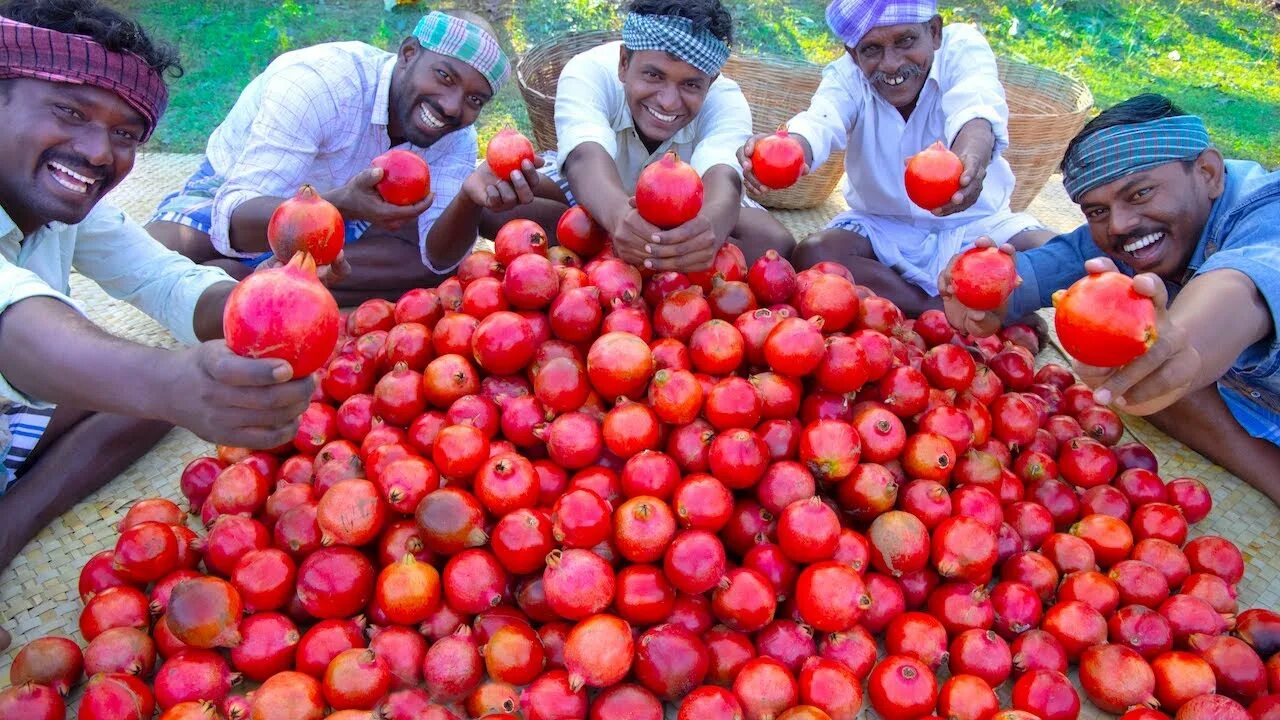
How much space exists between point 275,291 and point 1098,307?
1843 mm

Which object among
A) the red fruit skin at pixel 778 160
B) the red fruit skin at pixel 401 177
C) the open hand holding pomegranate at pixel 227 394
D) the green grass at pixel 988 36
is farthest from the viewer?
the green grass at pixel 988 36

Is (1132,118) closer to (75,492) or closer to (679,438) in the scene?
(679,438)

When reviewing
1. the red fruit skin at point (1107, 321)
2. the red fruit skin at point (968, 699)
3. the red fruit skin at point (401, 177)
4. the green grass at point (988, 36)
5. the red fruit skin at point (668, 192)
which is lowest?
the green grass at point (988, 36)

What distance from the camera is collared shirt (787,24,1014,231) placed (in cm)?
365

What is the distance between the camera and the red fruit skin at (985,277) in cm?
254

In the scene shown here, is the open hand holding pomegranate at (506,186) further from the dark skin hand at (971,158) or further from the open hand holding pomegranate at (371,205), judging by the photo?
the dark skin hand at (971,158)

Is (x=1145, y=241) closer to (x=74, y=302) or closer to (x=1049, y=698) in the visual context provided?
(x=1049, y=698)

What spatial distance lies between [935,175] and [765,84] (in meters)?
2.73

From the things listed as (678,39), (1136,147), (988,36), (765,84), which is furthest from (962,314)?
(988,36)

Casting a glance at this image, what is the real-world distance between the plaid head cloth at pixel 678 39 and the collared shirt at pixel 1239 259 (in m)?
1.47

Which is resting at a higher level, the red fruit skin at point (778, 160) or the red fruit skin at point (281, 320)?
the red fruit skin at point (281, 320)

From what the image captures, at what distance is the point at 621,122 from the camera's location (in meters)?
3.91

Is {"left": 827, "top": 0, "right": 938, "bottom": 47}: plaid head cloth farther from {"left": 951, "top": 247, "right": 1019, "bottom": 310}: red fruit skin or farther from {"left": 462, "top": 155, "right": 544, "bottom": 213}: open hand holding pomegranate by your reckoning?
{"left": 462, "top": 155, "right": 544, "bottom": 213}: open hand holding pomegranate

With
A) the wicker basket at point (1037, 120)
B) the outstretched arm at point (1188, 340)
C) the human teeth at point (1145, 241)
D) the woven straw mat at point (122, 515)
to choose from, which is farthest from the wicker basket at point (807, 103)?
the outstretched arm at point (1188, 340)
